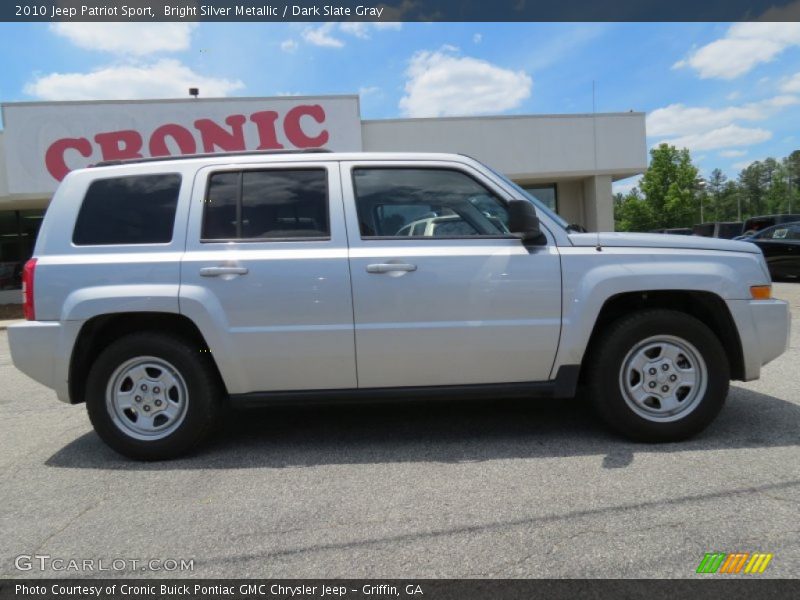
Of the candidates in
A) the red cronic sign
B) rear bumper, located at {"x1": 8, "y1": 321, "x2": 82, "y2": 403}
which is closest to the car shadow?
rear bumper, located at {"x1": 8, "y1": 321, "x2": 82, "y2": 403}

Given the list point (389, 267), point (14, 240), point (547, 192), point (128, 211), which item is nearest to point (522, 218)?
point (389, 267)

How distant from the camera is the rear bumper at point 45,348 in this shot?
3711 mm

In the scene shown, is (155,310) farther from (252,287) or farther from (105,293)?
(252,287)

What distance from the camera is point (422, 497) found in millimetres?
3186

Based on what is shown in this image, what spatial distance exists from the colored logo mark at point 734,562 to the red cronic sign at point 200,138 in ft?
47.3

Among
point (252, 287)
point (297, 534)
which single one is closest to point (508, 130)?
point (252, 287)

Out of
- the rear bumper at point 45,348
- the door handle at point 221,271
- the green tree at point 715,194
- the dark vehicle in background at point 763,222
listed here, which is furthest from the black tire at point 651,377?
the green tree at point 715,194

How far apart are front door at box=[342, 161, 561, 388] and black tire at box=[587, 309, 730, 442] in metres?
0.37

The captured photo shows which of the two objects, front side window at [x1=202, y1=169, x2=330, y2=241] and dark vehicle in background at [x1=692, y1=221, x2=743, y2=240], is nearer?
front side window at [x1=202, y1=169, x2=330, y2=241]

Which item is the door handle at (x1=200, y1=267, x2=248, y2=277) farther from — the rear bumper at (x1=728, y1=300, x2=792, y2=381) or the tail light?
the rear bumper at (x1=728, y1=300, x2=792, y2=381)

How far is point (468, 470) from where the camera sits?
3.54 m

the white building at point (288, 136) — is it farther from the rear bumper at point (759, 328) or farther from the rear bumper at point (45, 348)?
the rear bumper at point (759, 328)

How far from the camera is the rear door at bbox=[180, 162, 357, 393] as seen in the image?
368cm
